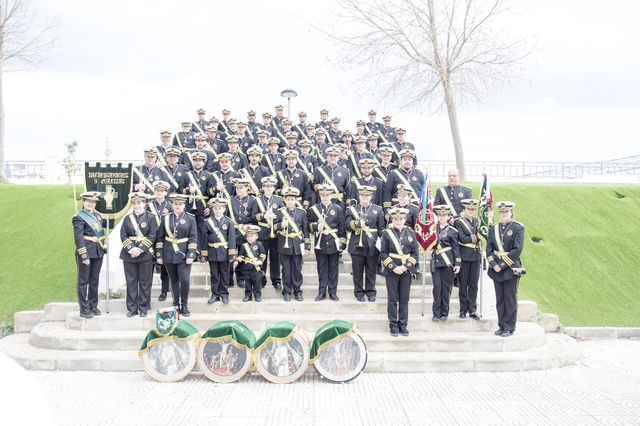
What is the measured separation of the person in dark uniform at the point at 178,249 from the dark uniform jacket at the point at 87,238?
3.03ft

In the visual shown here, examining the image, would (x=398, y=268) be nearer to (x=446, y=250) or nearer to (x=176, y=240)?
(x=446, y=250)

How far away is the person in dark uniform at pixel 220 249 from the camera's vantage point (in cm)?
884

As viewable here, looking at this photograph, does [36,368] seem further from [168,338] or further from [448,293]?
[448,293]

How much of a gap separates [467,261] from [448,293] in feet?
2.00

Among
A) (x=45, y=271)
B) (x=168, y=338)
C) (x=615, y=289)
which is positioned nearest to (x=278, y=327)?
(x=168, y=338)

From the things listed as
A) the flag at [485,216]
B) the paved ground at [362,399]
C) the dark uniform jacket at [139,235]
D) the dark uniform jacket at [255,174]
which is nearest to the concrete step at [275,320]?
the dark uniform jacket at [139,235]

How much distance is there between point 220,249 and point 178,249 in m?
0.66

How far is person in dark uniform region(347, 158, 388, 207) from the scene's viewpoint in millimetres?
9930

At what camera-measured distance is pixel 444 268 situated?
333 inches

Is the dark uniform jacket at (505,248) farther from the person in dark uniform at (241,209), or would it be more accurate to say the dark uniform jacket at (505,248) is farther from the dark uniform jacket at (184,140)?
the dark uniform jacket at (184,140)

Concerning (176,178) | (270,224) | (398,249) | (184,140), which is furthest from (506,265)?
(184,140)

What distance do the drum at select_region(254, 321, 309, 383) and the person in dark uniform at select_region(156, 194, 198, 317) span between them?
2111 mm

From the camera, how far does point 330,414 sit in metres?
5.86

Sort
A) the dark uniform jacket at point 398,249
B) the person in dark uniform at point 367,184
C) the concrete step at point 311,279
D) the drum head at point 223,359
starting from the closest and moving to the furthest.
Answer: the drum head at point 223,359 < the dark uniform jacket at point 398,249 < the concrete step at point 311,279 < the person in dark uniform at point 367,184
